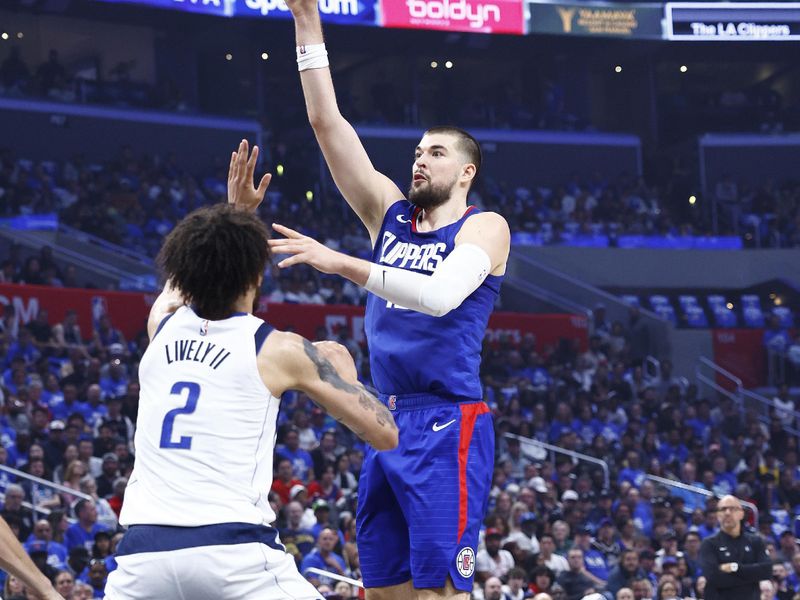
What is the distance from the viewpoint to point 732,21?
99.3ft

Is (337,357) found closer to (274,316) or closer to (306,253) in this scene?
(306,253)

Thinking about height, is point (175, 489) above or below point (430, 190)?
below

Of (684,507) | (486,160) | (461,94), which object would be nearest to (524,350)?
(684,507)

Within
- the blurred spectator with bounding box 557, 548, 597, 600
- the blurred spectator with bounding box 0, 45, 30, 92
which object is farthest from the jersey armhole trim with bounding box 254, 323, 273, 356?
the blurred spectator with bounding box 0, 45, 30, 92

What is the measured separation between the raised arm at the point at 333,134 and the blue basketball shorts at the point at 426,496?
35.3 inches

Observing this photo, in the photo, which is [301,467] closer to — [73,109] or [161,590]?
[161,590]

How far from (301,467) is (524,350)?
27.8 feet

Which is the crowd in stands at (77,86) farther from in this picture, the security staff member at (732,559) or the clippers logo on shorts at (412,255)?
the clippers logo on shorts at (412,255)

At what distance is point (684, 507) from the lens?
17.8 metres

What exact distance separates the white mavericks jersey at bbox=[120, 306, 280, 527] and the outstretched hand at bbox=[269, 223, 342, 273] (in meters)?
0.45

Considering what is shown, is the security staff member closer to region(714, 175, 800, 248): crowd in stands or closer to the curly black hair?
the curly black hair

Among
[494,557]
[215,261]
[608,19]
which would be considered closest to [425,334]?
[215,261]

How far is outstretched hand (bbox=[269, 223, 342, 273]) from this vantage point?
409cm

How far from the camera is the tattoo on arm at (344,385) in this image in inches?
146
